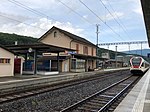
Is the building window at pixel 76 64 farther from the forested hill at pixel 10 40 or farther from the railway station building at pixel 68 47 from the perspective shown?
the forested hill at pixel 10 40

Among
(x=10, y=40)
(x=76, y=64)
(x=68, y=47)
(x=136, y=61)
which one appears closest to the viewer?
(x=136, y=61)

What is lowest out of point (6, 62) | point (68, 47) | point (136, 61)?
point (6, 62)

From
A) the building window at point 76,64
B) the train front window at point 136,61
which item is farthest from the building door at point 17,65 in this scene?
the train front window at point 136,61

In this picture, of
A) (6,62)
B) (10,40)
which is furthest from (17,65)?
(10,40)

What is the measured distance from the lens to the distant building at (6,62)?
23391mm

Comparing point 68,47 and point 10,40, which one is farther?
point 10,40

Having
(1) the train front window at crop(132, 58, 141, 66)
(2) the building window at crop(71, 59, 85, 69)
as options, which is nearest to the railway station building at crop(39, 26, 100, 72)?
(2) the building window at crop(71, 59, 85, 69)

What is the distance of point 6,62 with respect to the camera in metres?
24.2

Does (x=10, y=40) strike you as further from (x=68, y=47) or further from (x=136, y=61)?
(x=136, y=61)

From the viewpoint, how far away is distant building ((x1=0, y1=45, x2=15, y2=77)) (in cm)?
2339

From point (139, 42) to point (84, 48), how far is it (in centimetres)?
3388

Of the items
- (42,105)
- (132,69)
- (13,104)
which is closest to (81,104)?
(42,105)

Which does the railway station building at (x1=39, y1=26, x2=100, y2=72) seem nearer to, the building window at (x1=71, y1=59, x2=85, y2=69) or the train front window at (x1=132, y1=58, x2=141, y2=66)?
the building window at (x1=71, y1=59, x2=85, y2=69)

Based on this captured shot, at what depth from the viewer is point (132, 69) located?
36.5 metres
